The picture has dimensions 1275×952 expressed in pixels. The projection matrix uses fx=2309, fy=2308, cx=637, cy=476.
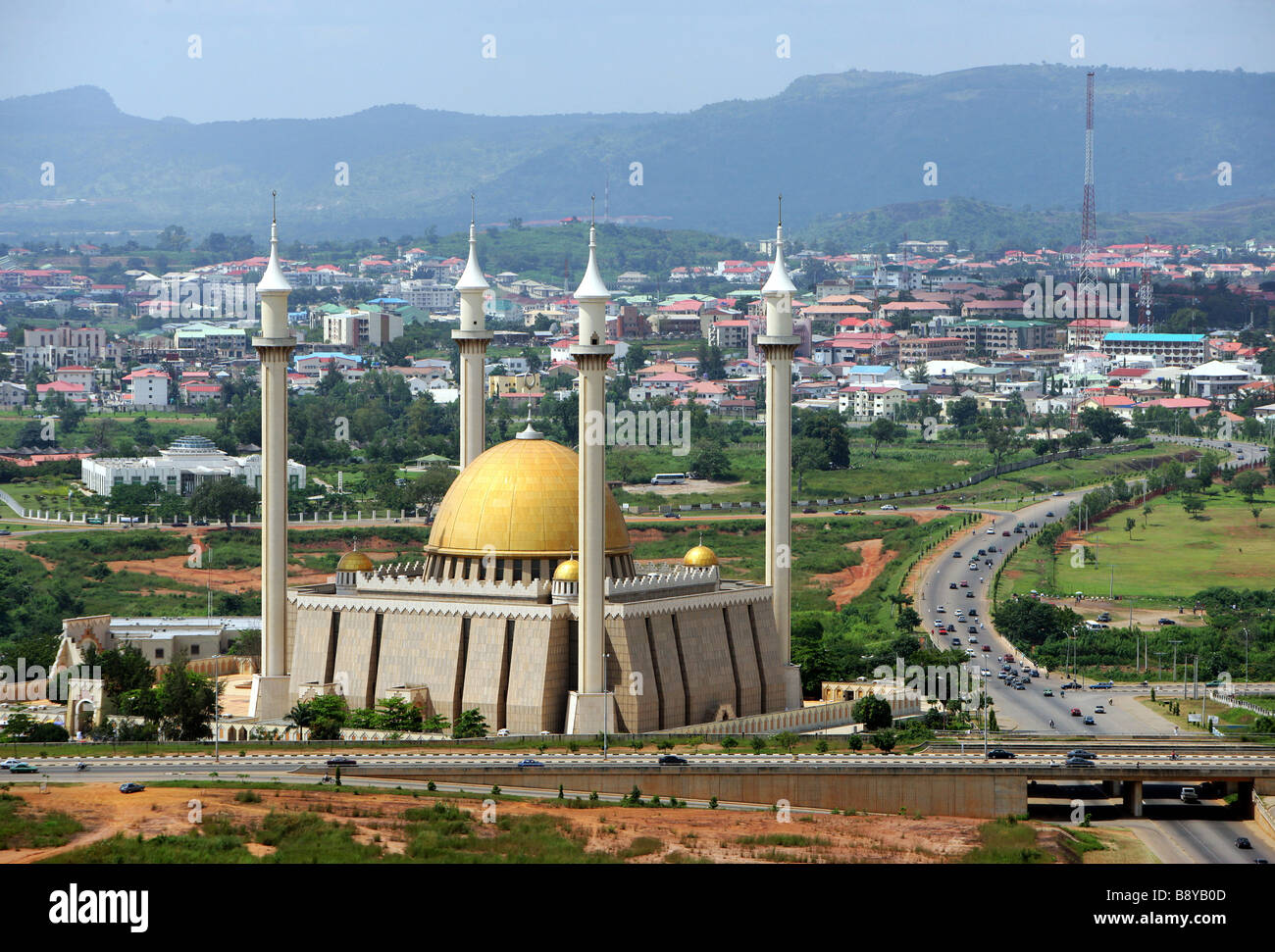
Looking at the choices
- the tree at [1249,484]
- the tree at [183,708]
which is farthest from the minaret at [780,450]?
the tree at [1249,484]

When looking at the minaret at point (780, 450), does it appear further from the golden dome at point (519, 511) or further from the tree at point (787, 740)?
the golden dome at point (519, 511)

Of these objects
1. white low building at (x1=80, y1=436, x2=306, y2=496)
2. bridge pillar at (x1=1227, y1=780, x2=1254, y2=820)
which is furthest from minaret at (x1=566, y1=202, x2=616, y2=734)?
white low building at (x1=80, y1=436, x2=306, y2=496)

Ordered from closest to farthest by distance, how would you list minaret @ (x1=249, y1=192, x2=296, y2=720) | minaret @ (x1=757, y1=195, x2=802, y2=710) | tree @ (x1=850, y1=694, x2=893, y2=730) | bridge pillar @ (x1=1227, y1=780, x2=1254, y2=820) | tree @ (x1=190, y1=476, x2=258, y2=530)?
1. bridge pillar @ (x1=1227, y1=780, x2=1254, y2=820)
2. minaret @ (x1=249, y1=192, x2=296, y2=720)
3. minaret @ (x1=757, y1=195, x2=802, y2=710)
4. tree @ (x1=850, y1=694, x2=893, y2=730)
5. tree @ (x1=190, y1=476, x2=258, y2=530)

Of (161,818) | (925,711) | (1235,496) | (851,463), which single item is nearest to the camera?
(161,818)

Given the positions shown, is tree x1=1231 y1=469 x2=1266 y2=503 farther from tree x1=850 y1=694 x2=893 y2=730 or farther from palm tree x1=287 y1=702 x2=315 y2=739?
palm tree x1=287 y1=702 x2=315 y2=739

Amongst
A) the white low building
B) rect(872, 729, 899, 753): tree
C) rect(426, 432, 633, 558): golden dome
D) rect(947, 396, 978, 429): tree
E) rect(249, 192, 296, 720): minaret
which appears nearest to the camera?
rect(872, 729, 899, 753): tree
